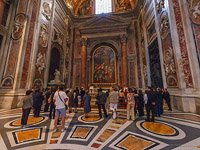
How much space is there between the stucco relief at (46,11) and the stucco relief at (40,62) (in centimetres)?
364

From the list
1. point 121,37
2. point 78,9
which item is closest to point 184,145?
point 121,37

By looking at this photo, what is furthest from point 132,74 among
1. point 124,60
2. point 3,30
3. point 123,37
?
point 3,30

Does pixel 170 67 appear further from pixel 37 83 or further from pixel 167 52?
pixel 37 83

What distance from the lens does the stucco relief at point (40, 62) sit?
953 centimetres

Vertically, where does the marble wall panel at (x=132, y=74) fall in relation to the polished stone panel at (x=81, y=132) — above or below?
above

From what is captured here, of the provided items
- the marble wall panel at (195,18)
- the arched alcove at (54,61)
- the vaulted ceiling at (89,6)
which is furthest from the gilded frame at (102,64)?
the marble wall panel at (195,18)

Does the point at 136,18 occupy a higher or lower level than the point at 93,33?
higher

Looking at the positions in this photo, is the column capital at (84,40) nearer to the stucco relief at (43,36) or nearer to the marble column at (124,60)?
the marble column at (124,60)

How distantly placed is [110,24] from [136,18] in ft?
11.5

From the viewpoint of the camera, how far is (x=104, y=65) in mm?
15562

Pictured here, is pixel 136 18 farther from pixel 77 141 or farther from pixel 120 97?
pixel 77 141

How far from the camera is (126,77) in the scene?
1435cm

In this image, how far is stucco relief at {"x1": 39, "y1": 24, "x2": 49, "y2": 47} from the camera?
1005 cm

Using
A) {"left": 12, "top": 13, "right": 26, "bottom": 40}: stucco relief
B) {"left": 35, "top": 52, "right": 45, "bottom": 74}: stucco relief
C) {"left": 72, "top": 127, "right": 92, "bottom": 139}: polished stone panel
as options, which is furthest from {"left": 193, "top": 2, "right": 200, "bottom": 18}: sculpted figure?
{"left": 12, "top": 13, "right": 26, "bottom": 40}: stucco relief
